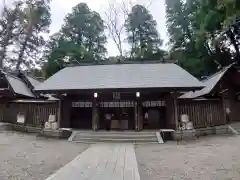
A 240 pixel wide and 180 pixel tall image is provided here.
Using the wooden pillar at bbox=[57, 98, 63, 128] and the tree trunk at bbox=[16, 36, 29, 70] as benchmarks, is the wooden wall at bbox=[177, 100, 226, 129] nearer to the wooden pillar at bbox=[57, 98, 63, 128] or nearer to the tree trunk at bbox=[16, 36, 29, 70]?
the wooden pillar at bbox=[57, 98, 63, 128]

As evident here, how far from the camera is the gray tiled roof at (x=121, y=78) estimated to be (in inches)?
450

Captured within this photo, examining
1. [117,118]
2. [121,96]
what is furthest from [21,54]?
[121,96]

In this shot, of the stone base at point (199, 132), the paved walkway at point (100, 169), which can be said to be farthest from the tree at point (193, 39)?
the paved walkway at point (100, 169)

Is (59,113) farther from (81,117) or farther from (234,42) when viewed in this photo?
(234,42)

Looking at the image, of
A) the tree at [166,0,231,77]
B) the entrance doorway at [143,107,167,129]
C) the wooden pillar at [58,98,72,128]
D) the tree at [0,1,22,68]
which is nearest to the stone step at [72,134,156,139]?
the wooden pillar at [58,98,72,128]

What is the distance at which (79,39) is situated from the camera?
2947 centimetres

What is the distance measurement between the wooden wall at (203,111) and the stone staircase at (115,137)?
2247 millimetres

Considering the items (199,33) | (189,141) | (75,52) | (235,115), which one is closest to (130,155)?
(189,141)

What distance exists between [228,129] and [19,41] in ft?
80.1

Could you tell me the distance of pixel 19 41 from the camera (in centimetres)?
2608

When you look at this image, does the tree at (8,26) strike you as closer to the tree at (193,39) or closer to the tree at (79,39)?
the tree at (79,39)

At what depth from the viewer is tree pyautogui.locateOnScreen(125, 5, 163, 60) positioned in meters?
27.3

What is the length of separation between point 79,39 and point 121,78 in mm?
18784

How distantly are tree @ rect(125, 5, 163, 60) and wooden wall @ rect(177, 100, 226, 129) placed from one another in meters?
15.0
